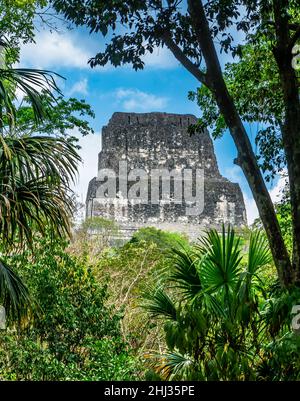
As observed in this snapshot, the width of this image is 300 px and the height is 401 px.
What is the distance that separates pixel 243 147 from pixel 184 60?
115cm

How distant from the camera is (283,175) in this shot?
9938mm

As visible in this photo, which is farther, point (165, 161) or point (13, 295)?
point (165, 161)

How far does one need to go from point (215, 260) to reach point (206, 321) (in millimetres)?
562

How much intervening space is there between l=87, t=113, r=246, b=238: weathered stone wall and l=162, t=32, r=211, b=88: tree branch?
22054 millimetres

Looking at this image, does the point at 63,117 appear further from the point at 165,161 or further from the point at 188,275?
the point at 165,161

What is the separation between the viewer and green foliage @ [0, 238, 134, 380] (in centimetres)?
834

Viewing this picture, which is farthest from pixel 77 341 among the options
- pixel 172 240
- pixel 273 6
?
pixel 172 240

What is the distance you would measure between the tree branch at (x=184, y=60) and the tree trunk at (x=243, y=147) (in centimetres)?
9

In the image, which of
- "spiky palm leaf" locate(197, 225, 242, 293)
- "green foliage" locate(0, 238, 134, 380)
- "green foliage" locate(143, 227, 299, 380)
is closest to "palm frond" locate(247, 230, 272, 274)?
"green foliage" locate(143, 227, 299, 380)

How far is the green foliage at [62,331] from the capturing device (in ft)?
27.3

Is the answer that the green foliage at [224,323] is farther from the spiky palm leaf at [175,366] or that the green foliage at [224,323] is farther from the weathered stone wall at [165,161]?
the weathered stone wall at [165,161]

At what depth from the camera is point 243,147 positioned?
6805mm

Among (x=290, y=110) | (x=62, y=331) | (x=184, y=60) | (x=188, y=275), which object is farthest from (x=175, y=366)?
(x=62, y=331)

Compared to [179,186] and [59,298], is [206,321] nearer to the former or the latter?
[59,298]
